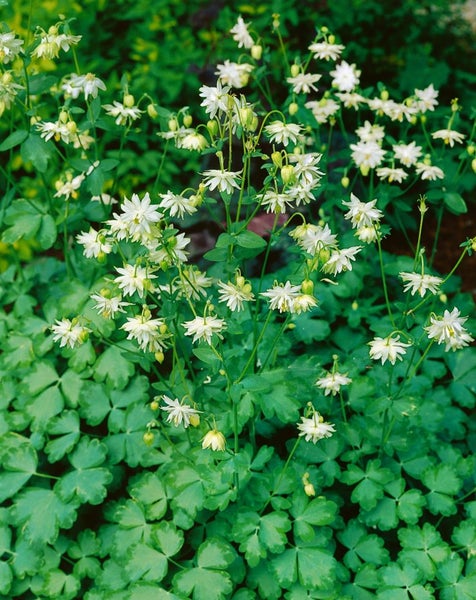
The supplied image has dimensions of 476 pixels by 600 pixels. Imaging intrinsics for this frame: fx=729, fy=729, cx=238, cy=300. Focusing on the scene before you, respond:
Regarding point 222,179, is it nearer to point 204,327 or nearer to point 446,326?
point 204,327

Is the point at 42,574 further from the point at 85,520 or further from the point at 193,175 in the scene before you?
the point at 193,175

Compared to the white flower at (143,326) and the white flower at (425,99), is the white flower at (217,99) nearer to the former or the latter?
the white flower at (143,326)

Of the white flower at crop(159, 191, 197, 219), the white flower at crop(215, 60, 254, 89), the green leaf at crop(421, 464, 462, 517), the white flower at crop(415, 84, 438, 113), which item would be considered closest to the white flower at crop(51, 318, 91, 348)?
the white flower at crop(159, 191, 197, 219)

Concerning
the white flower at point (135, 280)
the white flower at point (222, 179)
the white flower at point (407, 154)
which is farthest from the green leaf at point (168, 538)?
the white flower at point (407, 154)

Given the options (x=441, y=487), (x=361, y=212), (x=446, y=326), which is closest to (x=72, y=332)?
(x=361, y=212)

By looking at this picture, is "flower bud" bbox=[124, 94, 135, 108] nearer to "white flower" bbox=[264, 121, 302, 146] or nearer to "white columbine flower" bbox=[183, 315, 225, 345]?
"white flower" bbox=[264, 121, 302, 146]

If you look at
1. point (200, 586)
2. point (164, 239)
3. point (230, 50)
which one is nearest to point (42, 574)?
point (200, 586)
